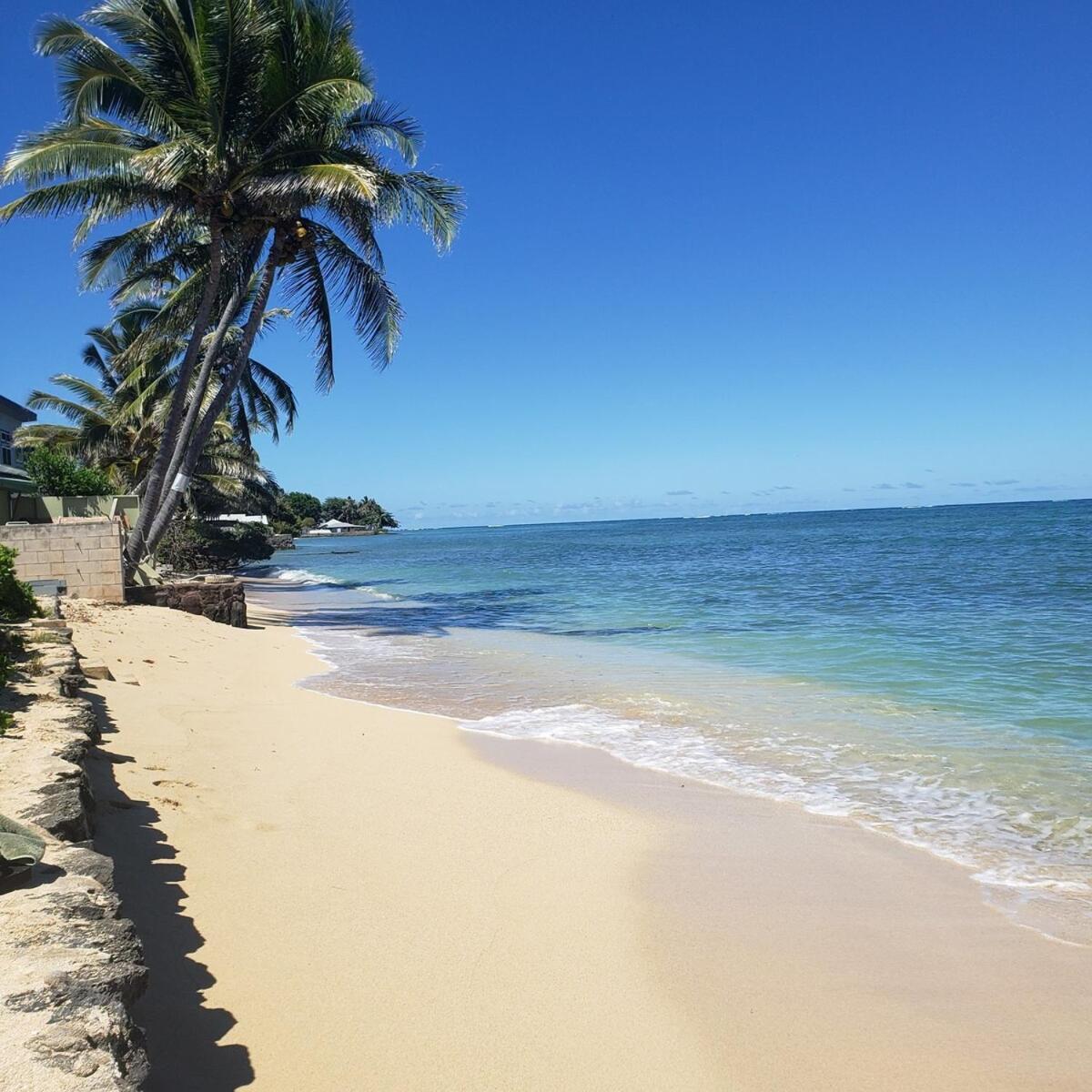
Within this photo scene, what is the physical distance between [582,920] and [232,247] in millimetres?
16041

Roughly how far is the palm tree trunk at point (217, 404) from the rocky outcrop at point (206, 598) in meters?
1.22

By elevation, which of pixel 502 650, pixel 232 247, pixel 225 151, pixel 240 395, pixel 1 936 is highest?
pixel 225 151

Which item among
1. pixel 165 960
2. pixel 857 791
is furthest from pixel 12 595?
pixel 857 791

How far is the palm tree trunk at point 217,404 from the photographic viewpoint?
1591 cm

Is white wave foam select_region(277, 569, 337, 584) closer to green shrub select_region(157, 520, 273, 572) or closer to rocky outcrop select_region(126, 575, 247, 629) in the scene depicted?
green shrub select_region(157, 520, 273, 572)

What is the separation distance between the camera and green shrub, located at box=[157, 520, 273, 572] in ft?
86.0

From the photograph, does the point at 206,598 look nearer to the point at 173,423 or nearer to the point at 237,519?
the point at 173,423

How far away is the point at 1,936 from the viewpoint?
2.36 metres

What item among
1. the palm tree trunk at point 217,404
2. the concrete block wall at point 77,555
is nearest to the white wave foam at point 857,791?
the concrete block wall at point 77,555

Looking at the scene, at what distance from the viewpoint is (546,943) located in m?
3.73

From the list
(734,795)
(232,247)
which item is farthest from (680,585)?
(734,795)

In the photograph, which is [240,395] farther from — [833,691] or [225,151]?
[833,691]

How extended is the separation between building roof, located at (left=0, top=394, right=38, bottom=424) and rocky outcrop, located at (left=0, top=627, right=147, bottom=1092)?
78.6 ft

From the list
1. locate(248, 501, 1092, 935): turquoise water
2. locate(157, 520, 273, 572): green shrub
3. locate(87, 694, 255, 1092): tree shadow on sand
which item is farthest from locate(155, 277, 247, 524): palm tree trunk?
locate(87, 694, 255, 1092): tree shadow on sand
